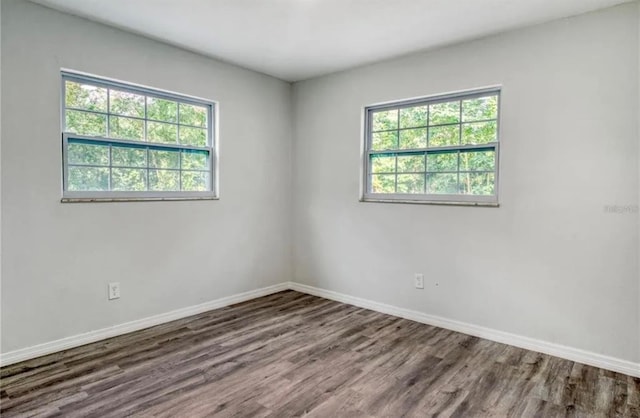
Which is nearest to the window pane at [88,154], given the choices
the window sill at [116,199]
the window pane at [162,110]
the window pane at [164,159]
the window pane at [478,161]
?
the window sill at [116,199]

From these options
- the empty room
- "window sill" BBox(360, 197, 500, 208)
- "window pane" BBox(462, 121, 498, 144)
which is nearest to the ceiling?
the empty room

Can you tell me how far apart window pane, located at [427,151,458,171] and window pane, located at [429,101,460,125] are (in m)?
0.29

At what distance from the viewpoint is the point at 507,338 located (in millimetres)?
3043

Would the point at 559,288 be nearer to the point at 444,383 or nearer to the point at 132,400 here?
the point at 444,383

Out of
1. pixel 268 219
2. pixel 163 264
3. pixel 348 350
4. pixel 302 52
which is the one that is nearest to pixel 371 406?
pixel 348 350

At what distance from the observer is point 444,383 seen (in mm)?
2404

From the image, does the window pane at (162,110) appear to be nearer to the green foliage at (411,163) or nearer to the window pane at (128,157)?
the window pane at (128,157)

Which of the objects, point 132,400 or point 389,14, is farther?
point 389,14

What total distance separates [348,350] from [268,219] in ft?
6.38

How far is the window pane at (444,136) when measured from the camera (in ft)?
11.1

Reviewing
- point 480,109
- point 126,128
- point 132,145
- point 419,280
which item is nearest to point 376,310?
point 419,280

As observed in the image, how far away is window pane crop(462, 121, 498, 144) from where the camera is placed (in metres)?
3.17

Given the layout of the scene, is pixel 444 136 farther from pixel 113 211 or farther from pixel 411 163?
pixel 113 211

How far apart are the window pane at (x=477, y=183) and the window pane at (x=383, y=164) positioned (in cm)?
71
